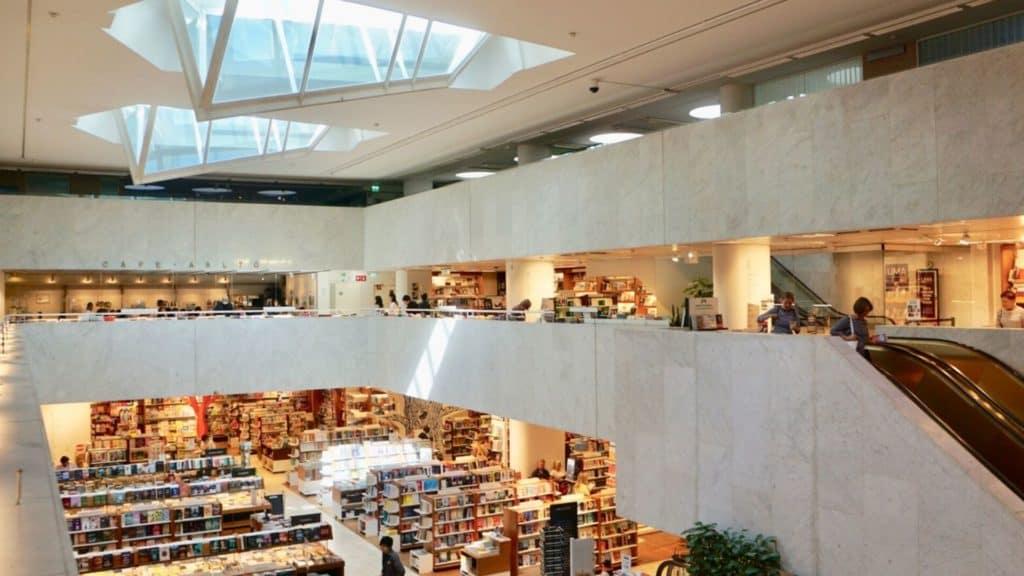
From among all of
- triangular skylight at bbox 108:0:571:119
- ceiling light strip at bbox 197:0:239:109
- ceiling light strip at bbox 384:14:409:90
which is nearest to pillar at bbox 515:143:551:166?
triangular skylight at bbox 108:0:571:119

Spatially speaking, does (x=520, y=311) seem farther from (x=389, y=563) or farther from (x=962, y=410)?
(x=962, y=410)

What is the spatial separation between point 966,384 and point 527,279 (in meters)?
10.5

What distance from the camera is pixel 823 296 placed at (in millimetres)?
12898

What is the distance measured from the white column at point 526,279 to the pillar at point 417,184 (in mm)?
6080

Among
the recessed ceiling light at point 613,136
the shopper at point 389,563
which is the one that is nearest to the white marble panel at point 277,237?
the recessed ceiling light at point 613,136

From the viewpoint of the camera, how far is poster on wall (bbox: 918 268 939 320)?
10.6 m

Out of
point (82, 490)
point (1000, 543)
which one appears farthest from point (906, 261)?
point (82, 490)

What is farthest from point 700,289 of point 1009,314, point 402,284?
point 402,284

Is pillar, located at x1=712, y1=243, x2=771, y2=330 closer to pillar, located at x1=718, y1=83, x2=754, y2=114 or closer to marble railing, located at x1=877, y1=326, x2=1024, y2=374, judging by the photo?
pillar, located at x1=718, y1=83, x2=754, y2=114

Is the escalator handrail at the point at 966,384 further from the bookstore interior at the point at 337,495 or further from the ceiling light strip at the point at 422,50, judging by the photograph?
the ceiling light strip at the point at 422,50

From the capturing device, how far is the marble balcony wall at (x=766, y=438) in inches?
270

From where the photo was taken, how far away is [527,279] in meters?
17.3

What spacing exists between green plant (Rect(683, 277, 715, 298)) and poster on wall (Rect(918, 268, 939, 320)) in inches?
181

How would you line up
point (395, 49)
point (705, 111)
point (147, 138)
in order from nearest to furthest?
point (395, 49), point (147, 138), point (705, 111)
